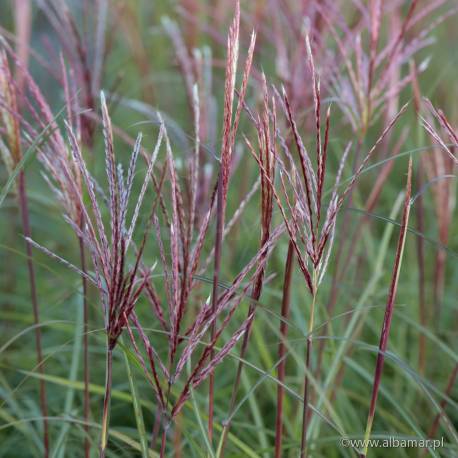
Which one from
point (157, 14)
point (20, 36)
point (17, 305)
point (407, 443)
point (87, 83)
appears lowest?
point (407, 443)

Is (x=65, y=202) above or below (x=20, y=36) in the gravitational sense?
below

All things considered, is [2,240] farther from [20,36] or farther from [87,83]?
[87,83]

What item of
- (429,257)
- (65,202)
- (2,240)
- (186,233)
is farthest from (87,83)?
(429,257)

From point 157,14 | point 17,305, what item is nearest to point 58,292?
point 17,305

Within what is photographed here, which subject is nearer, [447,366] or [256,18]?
[447,366]

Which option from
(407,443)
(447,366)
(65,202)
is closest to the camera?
(65,202)

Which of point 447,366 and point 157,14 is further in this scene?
point 157,14

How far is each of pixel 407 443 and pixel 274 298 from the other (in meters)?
0.71

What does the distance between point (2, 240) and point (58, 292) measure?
0.46 m

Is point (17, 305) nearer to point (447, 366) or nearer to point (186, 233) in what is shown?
point (447, 366)

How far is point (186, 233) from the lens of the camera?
3.13 feet

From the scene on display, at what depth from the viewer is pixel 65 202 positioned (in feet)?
4.07

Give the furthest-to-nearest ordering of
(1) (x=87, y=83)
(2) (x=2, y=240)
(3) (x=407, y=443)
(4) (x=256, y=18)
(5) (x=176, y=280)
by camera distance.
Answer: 1. (2) (x=2, y=240)
2. (4) (x=256, y=18)
3. (3) (x=407, y=443)
4. (1) (x=87, y=83)
5. (5) (x=176, y=280)

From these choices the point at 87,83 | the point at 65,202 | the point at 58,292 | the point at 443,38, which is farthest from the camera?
the point at 443,38
